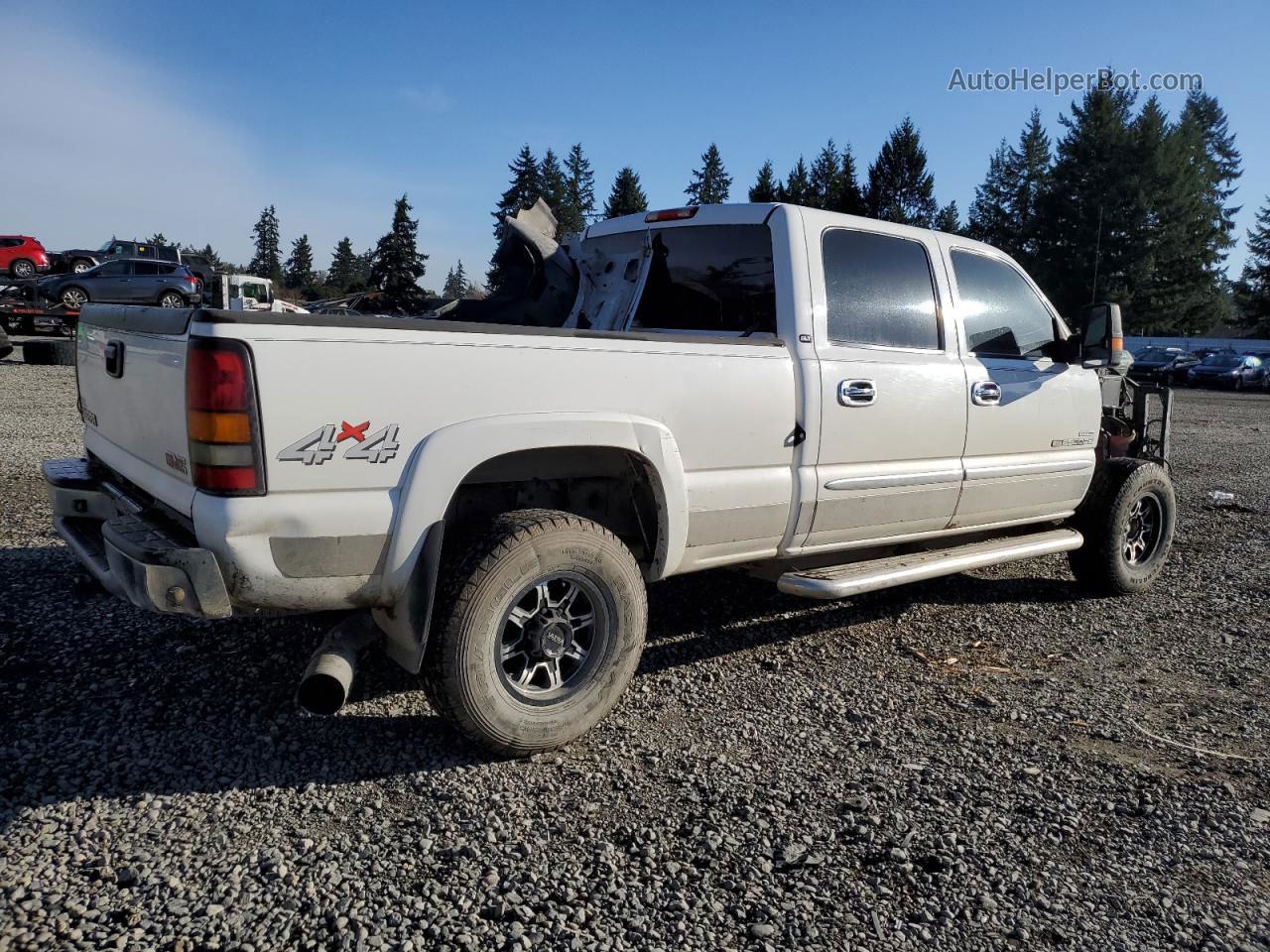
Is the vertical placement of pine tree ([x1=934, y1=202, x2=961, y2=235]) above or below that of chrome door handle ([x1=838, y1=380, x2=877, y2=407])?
above

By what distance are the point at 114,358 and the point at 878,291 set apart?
3195mm

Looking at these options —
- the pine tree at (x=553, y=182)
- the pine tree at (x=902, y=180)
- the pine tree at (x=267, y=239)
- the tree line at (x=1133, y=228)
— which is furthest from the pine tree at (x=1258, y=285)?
the pine tree at (x=267, y=239)

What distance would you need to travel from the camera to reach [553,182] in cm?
8694

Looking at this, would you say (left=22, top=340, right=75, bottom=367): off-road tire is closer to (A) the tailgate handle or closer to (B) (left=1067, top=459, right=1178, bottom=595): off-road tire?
(A) the tailgate handle

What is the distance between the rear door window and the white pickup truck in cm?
1

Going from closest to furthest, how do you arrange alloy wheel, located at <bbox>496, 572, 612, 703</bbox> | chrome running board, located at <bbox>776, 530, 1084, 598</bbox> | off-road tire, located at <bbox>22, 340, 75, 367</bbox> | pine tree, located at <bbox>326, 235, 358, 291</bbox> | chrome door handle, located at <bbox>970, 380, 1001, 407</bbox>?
1. alloy wheel, located at <bbox>496, 572, 612, 703</bbox>
2. chrome running board, located at <bbox>776, 530, 1084, 598</bbox>
3. chrome door handle, located at <bbox>970, 380, 1001, 407</bbox>
4. off-road tire, located at <bbox>22, 340, 75, 367</bbox>
5. pine tree, located at <bbox>326, 235, 358, 291</bbox>

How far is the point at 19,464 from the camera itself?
7.84 m

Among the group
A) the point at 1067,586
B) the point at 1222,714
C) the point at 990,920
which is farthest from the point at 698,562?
the point at 1067,586

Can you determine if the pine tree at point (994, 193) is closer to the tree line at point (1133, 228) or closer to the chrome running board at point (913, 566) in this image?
the tree line at point (1133, 228)

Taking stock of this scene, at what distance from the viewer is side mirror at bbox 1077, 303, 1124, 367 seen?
194 inches

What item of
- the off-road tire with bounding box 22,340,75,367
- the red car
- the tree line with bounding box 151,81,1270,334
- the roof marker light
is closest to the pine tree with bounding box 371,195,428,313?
the tree line with bounding box 151,81,1270,334

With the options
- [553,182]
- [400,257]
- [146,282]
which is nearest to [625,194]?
[553,182]

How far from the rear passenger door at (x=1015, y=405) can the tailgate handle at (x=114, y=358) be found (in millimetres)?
3660

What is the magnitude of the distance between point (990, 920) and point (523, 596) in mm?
1711
